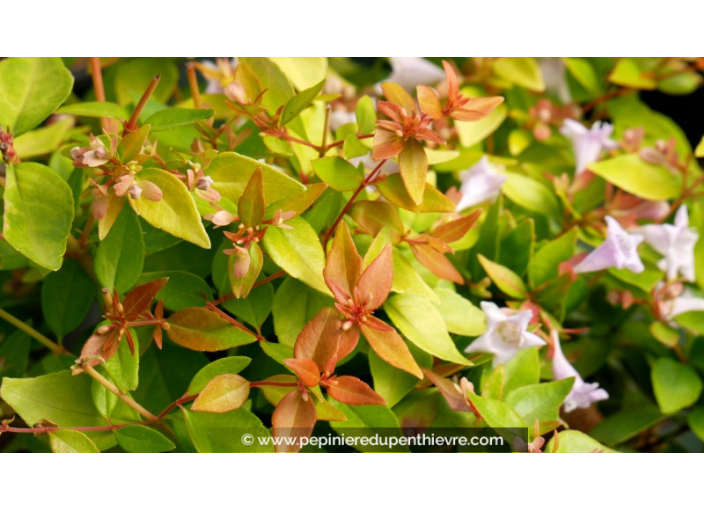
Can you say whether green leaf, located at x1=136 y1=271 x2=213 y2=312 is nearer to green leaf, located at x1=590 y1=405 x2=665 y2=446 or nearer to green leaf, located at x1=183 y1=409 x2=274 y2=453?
green leaf, located at x1=183 y1=409 x2=274 y2=453

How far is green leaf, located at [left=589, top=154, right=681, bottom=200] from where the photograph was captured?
0.86 meters

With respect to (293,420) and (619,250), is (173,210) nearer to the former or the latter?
(293,420)

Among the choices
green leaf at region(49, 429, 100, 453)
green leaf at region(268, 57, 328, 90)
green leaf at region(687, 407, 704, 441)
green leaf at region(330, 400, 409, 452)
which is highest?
green leaf at region(268, 57, 328, 90)

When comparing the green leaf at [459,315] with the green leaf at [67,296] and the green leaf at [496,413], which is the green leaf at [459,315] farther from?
the green leaf at [67,296]

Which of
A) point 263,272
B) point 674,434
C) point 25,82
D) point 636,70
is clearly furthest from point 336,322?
point 636,70

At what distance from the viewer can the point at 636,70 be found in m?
1.08

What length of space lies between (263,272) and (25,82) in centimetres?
27

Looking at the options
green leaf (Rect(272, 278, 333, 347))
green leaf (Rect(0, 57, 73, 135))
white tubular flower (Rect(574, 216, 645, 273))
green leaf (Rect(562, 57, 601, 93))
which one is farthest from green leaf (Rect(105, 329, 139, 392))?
green leaf (Rect(562, 57, 601, 93))

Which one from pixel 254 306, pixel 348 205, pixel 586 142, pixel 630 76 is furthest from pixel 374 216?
pixel 630 76

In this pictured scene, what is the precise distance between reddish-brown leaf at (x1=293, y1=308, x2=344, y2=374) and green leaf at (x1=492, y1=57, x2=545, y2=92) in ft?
2.06

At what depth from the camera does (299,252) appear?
533 millimetres

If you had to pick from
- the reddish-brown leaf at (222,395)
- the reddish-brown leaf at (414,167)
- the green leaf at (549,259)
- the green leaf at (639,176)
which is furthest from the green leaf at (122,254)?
the green leaf at (639,176)

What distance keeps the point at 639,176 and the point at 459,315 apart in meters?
0.40

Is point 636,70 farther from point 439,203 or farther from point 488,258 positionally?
point 439,203
